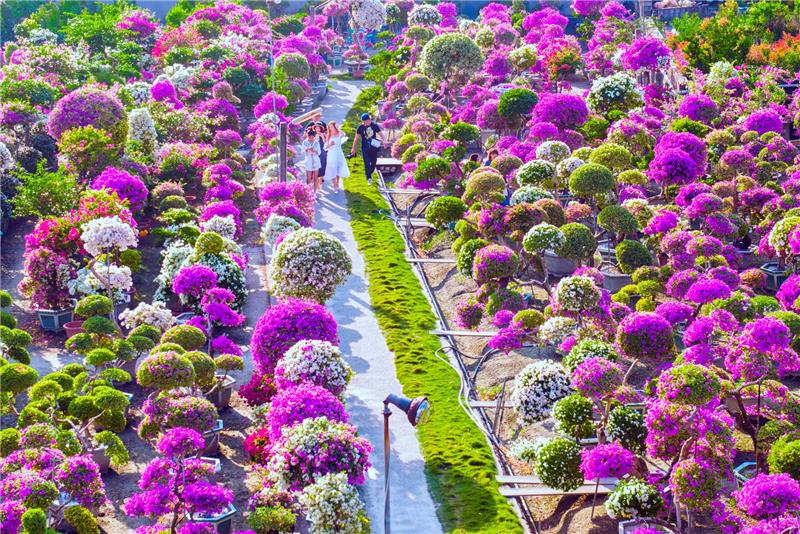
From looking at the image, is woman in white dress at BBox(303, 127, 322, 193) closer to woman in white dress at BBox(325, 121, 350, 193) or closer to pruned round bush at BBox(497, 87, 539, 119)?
woman in white dress at BBox(325, 121, 350, 193)

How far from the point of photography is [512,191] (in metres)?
29.0

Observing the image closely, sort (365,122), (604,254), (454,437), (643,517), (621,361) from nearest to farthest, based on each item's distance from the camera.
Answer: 1. (643,517)
2. (454,437)
3. (621,361)
4. (604,254)
5. (365,122)

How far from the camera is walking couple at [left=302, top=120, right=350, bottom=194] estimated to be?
31.7 m

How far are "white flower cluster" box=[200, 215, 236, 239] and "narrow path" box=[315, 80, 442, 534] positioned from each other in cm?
289

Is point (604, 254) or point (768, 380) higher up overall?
point (768, 380)

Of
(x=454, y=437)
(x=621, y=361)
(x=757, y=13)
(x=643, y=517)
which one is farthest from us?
(x=757, y=13)

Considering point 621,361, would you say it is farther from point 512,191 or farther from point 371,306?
point 512,191

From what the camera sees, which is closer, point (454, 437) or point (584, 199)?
point (454, 437)

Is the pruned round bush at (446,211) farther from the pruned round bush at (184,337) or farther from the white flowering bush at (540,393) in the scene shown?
the white flowering bush at (540,393)

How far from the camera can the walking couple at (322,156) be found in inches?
1248

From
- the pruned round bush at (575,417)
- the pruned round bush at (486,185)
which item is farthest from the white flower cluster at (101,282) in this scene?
the pruned round bush at (575,417)

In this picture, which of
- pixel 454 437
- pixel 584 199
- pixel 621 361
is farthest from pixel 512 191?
pixel 454 437

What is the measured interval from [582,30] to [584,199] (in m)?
27.8

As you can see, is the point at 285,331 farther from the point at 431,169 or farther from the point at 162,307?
the point at 431,169
